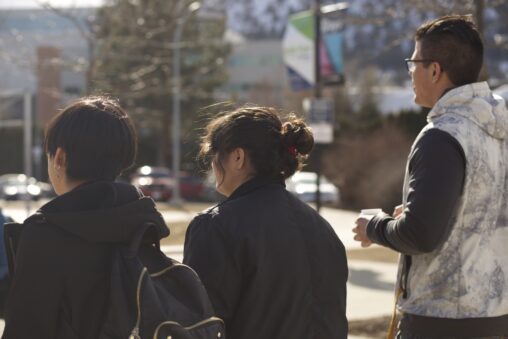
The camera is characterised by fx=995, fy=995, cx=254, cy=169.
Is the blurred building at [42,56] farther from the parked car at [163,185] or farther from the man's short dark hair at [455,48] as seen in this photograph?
the parked car at [163,185]

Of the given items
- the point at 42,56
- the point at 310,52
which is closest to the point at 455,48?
the point at 310,52

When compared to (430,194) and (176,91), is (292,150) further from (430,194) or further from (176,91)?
(176,91)

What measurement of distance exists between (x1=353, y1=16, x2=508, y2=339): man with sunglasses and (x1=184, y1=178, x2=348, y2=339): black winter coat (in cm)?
35

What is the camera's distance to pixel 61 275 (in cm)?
268

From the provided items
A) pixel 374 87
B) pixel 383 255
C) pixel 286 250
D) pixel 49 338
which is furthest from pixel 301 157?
pixel 374 87

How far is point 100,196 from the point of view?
282 centimetres

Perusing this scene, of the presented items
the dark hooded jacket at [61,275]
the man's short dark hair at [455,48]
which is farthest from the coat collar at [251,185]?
the man's short dark hair at [455,48]

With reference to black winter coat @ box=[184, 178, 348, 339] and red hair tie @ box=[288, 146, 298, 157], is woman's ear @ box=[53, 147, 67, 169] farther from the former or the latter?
red hair tie @ box=[288, 146, 298, 157]

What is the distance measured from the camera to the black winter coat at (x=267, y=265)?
3.20 meters

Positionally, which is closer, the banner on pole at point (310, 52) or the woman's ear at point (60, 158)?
the woman's ear at point (60, 158)

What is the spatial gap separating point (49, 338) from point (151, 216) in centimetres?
44

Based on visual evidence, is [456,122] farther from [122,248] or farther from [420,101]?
[122,248]

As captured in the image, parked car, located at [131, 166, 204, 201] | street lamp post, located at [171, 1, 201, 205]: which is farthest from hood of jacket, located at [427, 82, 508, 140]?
parked car, located at [131, 166, 204, 201]

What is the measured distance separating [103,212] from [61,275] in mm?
205
